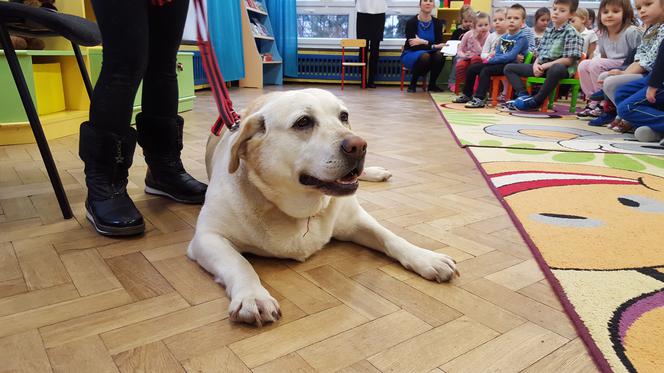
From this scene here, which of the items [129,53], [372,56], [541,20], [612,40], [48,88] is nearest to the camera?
[129,53]

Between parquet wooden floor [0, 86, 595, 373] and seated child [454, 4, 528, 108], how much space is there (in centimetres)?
380

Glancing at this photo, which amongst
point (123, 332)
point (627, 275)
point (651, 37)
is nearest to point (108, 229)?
point (123, 332)

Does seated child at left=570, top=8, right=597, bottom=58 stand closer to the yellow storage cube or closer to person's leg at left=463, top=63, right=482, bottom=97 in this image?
person's leg at left=463, top=63, right=482, bottom=97

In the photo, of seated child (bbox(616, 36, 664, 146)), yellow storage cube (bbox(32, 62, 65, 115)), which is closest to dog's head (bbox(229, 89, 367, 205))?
yellow storage cube (bbox(32, 62, 65, 115))

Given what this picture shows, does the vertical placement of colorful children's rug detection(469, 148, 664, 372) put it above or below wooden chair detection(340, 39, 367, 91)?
below

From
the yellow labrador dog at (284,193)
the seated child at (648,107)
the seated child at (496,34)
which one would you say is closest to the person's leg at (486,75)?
the seated child at (496,34)

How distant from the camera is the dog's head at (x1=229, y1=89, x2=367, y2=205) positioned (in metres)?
1.06

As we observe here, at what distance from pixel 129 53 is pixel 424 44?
6211 millimetres

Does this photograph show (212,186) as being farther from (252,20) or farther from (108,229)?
(252,20)

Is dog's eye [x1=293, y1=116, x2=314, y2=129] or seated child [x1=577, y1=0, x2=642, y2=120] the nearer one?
dog's eye [x1=293, y1=116, x2=314, y2=129]

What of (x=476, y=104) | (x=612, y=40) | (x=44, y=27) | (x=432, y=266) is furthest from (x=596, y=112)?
(x=44, y=27)

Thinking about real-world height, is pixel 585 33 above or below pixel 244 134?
above

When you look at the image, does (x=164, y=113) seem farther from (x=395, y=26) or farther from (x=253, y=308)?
(x=395, y=26)

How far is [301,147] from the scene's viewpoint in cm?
111
